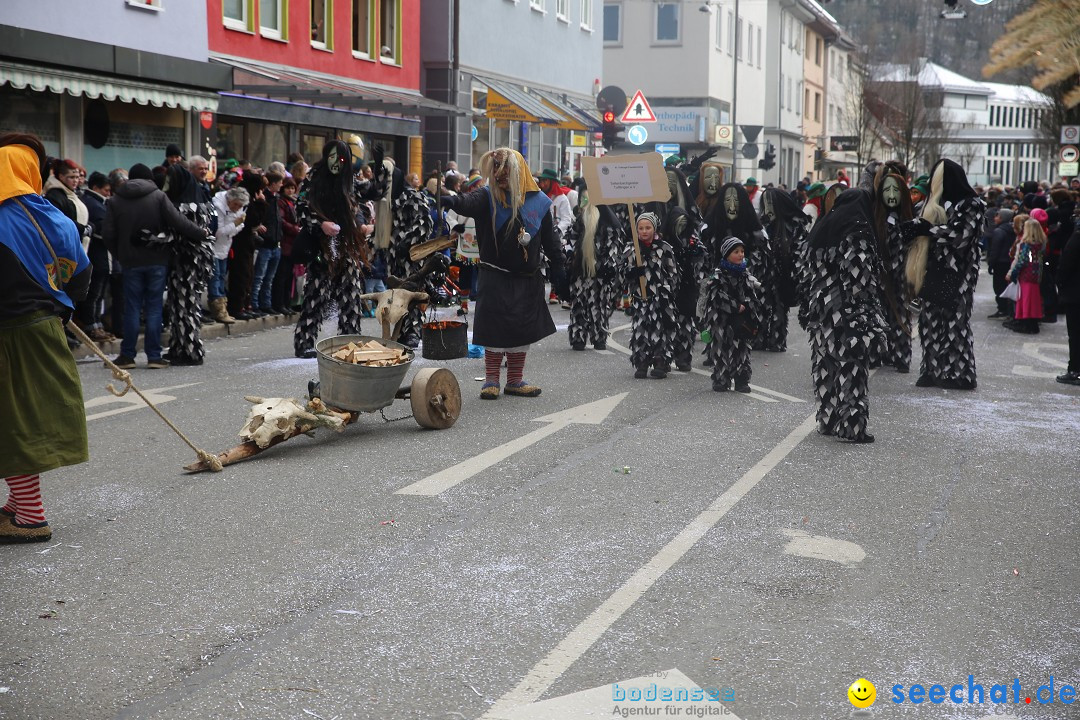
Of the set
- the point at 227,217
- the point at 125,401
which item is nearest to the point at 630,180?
the point at 125,401

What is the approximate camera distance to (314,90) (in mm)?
22312

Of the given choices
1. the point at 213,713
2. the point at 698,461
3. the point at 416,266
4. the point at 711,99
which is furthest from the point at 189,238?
the point at 711,99

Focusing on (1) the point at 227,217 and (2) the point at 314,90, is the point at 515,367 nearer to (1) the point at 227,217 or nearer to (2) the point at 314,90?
(1) the point at 227,217

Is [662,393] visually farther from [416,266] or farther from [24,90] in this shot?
[24,90]

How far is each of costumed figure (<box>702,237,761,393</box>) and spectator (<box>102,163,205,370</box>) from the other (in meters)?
4.79

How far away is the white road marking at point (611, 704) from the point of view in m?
4.32

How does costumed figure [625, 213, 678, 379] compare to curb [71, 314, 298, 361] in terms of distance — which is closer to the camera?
costumed figure [625, 213, 678, 379]

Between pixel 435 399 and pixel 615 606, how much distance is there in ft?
13.0

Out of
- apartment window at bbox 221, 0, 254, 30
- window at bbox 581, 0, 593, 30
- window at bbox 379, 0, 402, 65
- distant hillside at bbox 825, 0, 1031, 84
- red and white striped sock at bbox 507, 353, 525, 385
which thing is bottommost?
red and white striped sock at bbox 507, 353, 525, 385

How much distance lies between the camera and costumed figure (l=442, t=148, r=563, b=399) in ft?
33.9

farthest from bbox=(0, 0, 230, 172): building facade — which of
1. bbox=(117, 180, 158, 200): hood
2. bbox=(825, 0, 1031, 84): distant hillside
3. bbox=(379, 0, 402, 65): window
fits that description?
bbox=(825, 0, 1031, 84): distant hillside

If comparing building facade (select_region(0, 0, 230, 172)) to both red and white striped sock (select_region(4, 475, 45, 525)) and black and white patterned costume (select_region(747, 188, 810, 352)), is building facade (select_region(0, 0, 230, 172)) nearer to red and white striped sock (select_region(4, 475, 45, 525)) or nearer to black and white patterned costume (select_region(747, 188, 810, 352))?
black and white patterned costume (select_region(747, 188, 810, 352))

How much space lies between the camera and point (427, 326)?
10.3 m

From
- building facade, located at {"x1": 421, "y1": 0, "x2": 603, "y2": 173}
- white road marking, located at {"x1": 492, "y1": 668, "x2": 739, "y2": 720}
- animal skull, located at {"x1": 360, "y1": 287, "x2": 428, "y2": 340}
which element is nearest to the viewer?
white road marking, located at {"x1": 492, "y1": 668, "x2": 739, "y2": 720}
